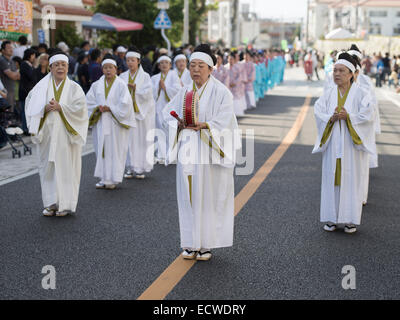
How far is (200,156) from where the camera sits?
5.73 meters

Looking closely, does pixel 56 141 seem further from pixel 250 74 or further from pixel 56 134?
pixel 250 74

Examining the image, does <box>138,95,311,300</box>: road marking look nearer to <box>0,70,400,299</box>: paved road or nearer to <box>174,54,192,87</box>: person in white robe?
<box>0,70,400,299</box>: paved road

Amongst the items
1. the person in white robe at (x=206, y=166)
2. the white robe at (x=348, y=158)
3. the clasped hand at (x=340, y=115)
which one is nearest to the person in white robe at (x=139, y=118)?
the white robe at (x=348, y=158)

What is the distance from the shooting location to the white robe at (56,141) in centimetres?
736

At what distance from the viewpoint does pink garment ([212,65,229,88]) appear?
57.3 feet

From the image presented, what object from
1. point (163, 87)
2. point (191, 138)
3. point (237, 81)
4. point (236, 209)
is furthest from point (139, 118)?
point (237, 81)

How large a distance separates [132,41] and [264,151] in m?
23.6

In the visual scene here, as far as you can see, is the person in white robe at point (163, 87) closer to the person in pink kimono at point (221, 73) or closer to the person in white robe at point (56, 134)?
the person in white robe at point (56, 134)

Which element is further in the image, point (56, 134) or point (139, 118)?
point (139, 118)

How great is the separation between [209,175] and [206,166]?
0.09 metres

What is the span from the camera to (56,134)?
24.3 feet

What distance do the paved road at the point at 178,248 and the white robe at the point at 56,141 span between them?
0.30m

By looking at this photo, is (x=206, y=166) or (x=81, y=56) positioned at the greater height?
(x=81, y=56)
